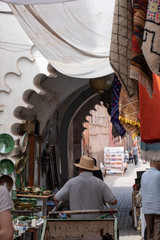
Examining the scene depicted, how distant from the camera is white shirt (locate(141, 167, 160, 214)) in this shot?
586 cm

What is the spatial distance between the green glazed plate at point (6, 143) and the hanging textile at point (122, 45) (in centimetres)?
581

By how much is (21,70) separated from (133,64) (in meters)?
6.22

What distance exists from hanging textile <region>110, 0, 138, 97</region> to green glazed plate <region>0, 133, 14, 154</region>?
19.1 ft

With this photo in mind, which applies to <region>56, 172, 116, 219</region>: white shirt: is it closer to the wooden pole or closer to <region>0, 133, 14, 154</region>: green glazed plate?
<region>0, 133, 14, 154</region>: green glazed plate

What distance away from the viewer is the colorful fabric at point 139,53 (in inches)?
89.6

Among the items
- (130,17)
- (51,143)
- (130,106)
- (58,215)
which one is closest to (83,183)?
(58,215)

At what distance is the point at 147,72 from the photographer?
2320 mm

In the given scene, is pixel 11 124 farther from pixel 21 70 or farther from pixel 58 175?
pixel 58 175

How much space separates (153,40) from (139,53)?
0.35 metres

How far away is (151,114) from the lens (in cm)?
253

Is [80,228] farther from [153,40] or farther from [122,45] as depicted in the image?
[153,40]

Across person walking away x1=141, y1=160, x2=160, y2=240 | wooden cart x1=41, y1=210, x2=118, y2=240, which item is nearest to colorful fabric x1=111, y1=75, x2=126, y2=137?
person walking away x1=141, y1=160, x2=160, y2=240

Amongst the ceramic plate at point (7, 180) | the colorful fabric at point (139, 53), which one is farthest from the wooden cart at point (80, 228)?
the ceramic plate at point (7, 180)

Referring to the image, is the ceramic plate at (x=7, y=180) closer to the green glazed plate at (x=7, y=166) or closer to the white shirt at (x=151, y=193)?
the green glazed plate at (x=7, y=166)
